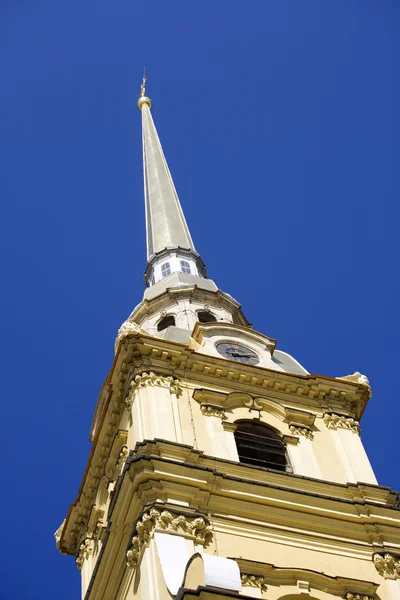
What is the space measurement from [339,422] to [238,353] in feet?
16.4

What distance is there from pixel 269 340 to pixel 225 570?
20.0 metres

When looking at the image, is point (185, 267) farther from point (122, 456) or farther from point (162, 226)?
point (122, 456)

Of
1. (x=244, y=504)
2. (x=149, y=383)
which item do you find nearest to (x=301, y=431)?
(x=149, y=383)

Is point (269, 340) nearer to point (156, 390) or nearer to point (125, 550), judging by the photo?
point (156, 390)

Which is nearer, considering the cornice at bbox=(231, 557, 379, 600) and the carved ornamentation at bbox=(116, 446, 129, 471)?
the cornice at bbox=(231, 557, 379, 600)

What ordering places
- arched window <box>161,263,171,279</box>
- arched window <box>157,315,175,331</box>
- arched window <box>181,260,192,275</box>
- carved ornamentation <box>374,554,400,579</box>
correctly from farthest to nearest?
1. arched window <box>181,260,192,275</box>
2. arched window <box>161,263,171,279</box>
3. arched window <box>157,315,175,331</box>
4. carved ornamentation <box>374,554,400,579</box>

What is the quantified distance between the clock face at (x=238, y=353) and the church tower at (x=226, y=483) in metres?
0.07

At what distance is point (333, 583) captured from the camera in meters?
28.3

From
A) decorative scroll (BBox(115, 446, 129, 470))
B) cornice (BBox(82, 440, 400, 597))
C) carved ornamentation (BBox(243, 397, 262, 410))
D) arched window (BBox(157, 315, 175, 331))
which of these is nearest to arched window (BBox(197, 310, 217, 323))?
arched window (BBox(157, 315, 175, 331))

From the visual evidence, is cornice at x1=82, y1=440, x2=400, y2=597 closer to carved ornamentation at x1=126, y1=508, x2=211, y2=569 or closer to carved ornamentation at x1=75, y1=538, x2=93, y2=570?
carved ornamentation at x1=126, y1=508, x2=211, y2=569

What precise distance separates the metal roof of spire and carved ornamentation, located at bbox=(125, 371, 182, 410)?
1786 centimetres

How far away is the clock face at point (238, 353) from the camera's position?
3888cm

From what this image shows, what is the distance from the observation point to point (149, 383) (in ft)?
114

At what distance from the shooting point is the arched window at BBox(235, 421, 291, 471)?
3362 centimetres
